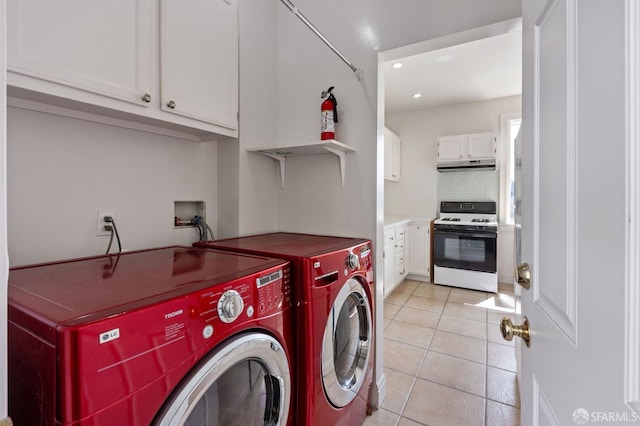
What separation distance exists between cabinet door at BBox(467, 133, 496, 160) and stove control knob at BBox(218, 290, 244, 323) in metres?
4.13

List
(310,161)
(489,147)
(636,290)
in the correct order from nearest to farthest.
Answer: (636,290) < (310,161) < (489,147)

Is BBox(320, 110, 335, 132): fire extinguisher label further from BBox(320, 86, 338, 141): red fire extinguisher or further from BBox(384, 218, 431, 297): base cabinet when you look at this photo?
BBox(384, 218, 431, 297): base cabinet

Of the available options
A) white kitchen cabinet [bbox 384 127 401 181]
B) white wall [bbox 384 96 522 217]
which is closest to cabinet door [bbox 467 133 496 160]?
white wall [bbox 384 96 522 217]

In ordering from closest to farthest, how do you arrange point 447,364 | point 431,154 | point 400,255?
point 447,364, point 400,255, point 431,154

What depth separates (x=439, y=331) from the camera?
2732 millimetres

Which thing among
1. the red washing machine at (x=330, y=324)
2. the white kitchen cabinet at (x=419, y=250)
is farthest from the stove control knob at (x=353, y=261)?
the white kitchen cabinet at (x=419, y=250)

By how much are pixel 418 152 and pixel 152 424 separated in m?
4.73

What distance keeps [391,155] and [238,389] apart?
3.87m

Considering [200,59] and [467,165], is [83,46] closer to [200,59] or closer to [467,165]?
[200,59]

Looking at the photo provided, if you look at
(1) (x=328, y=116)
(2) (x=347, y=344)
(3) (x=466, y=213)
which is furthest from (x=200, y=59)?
(3) (x=466, y=213)

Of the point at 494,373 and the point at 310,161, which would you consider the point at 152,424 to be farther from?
the point at 494,373

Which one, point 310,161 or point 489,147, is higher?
point 489,147

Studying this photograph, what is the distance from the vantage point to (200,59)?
4.97 ft

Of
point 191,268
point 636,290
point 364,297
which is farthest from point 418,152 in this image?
point 636,290
